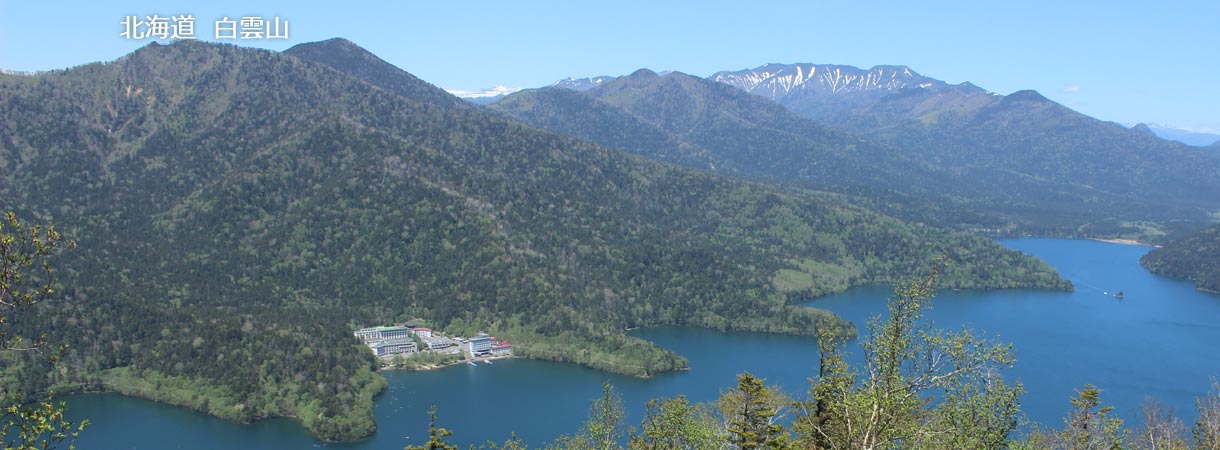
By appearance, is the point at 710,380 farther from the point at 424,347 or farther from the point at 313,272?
the point at 313,272

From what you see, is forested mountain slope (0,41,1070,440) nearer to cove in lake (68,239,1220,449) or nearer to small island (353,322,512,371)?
cove in lake (68,239,1220,449)

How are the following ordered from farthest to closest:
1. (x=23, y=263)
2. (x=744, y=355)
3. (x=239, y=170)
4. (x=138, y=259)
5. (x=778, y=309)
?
(x=239, y=170) → (x=778, y=309) → (x=138, y=259) → (x=744, y=355) → (x=23, y=263)

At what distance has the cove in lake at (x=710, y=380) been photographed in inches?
3750

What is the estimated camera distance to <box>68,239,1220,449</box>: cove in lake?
95250 millimetres

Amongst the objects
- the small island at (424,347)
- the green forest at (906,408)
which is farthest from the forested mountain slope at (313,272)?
the green forest at (906,408)

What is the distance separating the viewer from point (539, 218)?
19025 centimetres

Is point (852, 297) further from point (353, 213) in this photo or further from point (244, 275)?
point (244, 275)

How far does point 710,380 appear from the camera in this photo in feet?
389

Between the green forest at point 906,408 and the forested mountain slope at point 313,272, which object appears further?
the forested mountain slope at point 313,272

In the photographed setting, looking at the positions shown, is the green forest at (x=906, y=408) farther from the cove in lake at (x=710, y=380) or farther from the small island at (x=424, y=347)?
the small island at (x=424, y=347)

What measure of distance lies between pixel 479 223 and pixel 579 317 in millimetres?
40241

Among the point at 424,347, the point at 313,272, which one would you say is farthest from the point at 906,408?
the point at 313,272

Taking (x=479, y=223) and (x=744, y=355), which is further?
(x=479, y=223)

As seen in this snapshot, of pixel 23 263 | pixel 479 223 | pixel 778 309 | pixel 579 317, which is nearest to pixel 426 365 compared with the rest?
pixel 579 317
